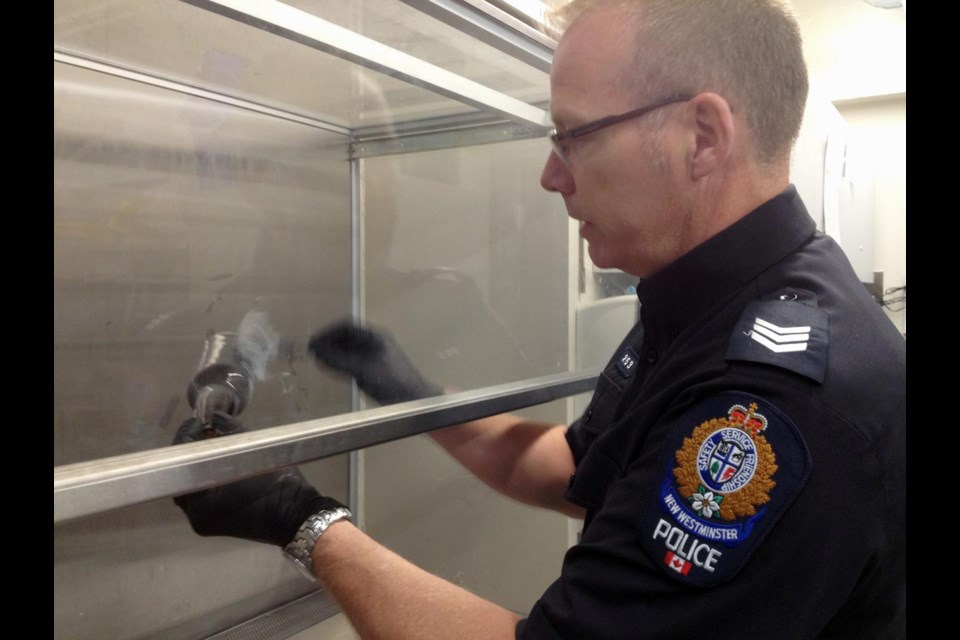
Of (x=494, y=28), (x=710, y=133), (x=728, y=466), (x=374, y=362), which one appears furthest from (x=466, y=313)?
(x=728, y=466)

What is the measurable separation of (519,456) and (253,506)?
48 cm

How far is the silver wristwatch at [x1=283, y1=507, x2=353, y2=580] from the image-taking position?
84 cm

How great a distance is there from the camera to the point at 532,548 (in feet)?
5.61

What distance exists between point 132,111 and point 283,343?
0.43 meters

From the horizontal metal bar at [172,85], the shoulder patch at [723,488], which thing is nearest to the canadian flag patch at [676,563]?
the shoulder patch at [723,488]

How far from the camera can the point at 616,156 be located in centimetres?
83

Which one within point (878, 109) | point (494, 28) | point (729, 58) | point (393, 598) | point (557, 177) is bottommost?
point (393, 598)

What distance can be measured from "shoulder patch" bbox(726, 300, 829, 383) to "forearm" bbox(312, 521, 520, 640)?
0.37 m

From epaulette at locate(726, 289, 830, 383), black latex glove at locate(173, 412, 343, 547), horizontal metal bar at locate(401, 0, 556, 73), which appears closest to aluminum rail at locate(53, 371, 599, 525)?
black latex glove at locate(173, 412, 343, 547)

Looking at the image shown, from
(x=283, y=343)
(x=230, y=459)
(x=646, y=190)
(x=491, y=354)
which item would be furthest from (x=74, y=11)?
(x=491, y=354)

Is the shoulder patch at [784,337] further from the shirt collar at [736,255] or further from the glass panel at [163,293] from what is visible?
the glass panel at [163,293]

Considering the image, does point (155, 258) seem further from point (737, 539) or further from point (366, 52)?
point (737, 539)

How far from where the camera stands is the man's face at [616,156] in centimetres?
81

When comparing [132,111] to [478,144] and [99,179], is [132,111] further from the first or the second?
[478,144]
